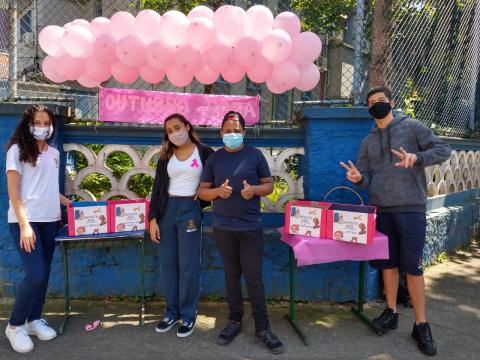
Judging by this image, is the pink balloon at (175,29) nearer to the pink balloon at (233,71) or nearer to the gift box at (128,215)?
the pink balloon at (233,71)

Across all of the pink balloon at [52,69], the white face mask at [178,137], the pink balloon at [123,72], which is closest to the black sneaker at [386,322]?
the white face mask at [178,137]

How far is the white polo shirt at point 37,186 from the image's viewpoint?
10.0ft

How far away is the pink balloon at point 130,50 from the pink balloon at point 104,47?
87 millimetres

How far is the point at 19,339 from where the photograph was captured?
10.1 ft

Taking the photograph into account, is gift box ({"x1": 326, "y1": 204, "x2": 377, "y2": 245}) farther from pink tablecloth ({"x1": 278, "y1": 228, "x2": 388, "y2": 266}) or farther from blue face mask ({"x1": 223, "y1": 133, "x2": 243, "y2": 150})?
blue face mask ({"x1": 223, "y1": 133, "x2": 243, "y2": 150})

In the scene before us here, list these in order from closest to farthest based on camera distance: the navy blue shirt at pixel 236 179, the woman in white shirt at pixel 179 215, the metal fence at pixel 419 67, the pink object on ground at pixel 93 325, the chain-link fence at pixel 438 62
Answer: the navy blue shirt at pixel 236 179 < the woman in white shirt at pixel 179 215 < the pink object on ground at pixel 93 325 < the metal fence at pixel 419 67 < the chain-link fence at pixel 438 62

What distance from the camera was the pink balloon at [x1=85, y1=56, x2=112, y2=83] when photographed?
410 centimetres

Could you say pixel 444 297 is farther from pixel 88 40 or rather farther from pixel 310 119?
pixel 88 40

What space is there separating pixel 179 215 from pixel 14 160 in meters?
1.23

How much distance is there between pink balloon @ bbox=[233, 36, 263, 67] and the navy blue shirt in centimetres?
113

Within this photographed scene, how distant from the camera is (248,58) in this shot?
3938 millimetres

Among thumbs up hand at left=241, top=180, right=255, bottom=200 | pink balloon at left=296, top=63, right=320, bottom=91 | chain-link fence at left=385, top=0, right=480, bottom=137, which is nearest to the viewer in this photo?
thumbs up hand at left=241, top=180, right=255, bottom=200

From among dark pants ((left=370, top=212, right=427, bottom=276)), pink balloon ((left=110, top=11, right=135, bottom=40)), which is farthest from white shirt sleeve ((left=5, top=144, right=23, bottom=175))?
dark pants ((left=370, top=212, right=427, bottom=276))

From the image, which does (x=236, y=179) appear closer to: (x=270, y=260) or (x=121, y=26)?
(x=270, y=260)
